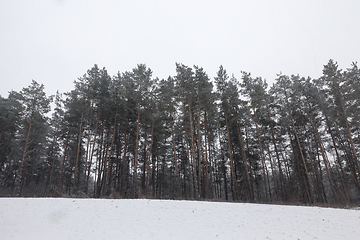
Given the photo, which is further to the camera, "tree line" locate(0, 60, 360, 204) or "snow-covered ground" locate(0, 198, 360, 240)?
"tree line" locate(0, 60, 360, 204)

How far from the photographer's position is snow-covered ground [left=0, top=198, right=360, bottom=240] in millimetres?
8359

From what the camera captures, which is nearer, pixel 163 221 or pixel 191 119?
pixel 163 221

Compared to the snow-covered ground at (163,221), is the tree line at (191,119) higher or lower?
higher

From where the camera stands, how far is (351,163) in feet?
71.7

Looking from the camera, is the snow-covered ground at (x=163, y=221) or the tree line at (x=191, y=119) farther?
the tree line at (x=191, y=119)

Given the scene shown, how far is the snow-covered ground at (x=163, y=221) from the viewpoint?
27.4ft

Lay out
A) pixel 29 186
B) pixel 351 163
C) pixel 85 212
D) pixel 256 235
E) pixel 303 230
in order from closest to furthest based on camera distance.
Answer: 1. pixel 256 235
2. pixel 303 230
3. pixel 85 212
4. pixel 351 163
5. pixel 29 186

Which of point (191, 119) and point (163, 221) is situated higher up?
point (191, 119)

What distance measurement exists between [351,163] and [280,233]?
1963 centimetres

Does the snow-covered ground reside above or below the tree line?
below

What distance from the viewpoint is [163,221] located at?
31.3 feet

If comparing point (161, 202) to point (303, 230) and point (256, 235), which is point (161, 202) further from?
point (303, 230)

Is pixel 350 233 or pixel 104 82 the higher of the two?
pixel 104 82

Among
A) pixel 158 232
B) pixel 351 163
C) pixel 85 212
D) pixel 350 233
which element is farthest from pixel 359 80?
pixel 85 212
